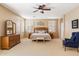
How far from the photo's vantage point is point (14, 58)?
9.52ft

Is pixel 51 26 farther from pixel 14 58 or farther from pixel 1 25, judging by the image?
pixel 14 58

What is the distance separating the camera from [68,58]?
2832mm

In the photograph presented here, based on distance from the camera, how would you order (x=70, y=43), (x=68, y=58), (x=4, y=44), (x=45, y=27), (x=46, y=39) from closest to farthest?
(x=68, y=58), (x=70, y=43), (x=4, y=44), (x=46, y=39), (x=45, y=27)

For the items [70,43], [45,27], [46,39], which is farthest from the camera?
[45,27]

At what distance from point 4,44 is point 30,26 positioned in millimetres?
7384

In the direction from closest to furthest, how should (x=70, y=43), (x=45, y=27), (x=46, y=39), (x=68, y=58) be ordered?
(x=68, y=58)
(x=70, y=43)
(x=46, y=39)
(x=45, y=27)

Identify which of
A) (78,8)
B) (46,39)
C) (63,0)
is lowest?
(46,39)

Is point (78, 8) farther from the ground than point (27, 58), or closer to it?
farther from the ground

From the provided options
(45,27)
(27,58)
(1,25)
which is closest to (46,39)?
(45,27)

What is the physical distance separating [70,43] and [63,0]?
135 inches

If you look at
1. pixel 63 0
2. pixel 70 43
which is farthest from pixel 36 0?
pixel 70 43

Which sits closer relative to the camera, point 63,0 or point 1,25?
point 63,0

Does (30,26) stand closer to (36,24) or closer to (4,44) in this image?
(36,24)

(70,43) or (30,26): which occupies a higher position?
(30,26)
